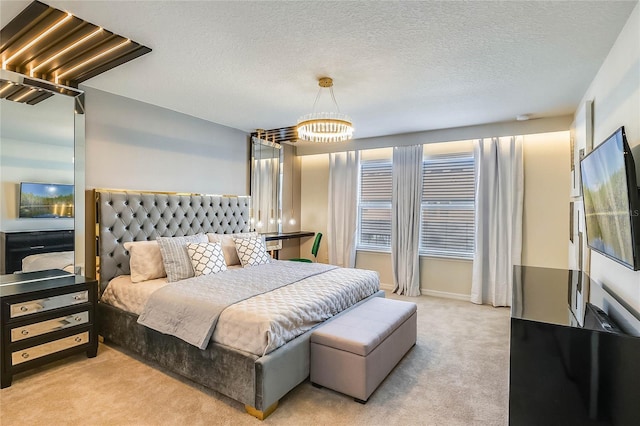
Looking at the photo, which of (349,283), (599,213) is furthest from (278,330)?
(599,213)

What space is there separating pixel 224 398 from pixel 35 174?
2.58 m

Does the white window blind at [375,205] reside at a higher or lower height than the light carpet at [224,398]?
higher

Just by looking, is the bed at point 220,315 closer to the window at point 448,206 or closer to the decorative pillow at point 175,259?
the decorative pillow at point 175,259

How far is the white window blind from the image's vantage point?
5.63 meters

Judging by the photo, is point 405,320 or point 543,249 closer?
point 405,320

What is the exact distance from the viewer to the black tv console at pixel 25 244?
273cm

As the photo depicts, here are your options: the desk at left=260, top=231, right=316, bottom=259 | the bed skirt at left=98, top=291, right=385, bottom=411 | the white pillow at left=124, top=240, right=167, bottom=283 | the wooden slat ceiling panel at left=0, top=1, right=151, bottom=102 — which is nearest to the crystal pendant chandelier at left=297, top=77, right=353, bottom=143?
the wooden slat ceiling panel at left=0, top=1, right=151, bottom=102

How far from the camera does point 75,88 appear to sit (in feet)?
10.2

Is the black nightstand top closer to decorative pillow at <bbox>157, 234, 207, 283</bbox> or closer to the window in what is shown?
decorative pillow at <bbox>157, 234, 207, 283</bbox>

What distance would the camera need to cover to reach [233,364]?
2219mm

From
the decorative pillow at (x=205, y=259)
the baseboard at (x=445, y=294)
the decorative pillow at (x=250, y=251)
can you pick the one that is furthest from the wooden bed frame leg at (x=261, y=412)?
the baseboard at (x=445, y=294)

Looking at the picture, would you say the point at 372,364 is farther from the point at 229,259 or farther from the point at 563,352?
the point at 229,259

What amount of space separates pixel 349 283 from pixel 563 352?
1.90 m

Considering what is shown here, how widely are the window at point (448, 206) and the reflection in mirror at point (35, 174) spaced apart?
4643mm
